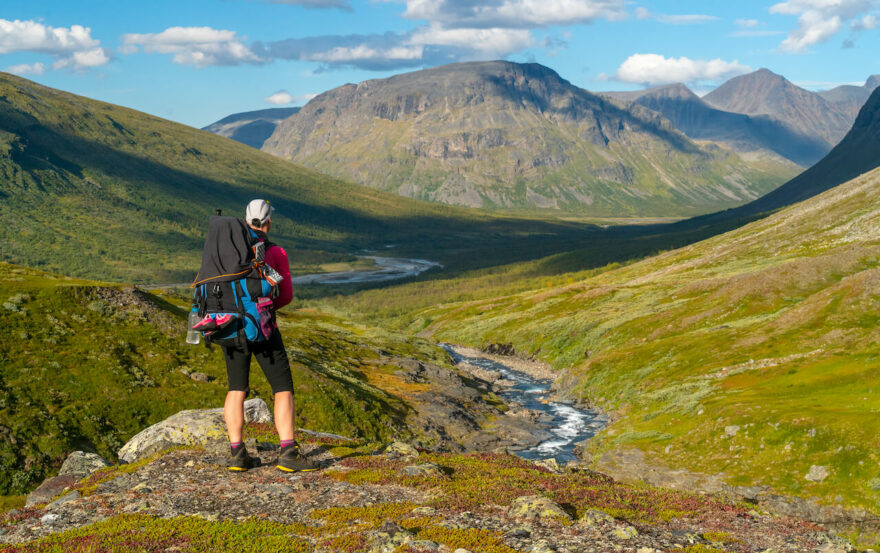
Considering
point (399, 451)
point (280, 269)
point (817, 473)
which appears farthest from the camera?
point (817, 473)

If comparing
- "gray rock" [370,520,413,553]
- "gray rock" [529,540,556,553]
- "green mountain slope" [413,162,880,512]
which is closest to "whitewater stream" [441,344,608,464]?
"green mountain slope" [413,162,880,512]

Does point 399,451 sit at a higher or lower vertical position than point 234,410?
lower

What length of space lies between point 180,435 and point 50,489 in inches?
169

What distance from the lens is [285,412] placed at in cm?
1831

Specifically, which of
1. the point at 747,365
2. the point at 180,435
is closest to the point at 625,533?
the point at 180,435

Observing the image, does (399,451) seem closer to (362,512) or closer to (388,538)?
(362,512)

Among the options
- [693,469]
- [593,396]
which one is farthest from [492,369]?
[693,469]

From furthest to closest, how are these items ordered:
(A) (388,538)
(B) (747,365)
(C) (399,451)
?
(B) (747,365) < (C) (399,451) < (A) (388,538)

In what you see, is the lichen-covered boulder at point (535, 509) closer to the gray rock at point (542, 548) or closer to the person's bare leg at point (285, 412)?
the gray rock at point (542, 548)

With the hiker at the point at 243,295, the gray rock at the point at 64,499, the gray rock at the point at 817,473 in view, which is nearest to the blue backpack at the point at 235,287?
the hiker at the point at 243,295

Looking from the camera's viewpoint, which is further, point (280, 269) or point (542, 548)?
point (280, 269)

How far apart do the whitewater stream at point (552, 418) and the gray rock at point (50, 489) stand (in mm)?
44430

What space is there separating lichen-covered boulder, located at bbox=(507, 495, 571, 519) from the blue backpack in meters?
8.40

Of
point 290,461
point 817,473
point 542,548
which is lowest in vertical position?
point 817,473
